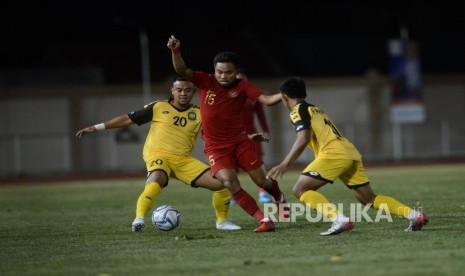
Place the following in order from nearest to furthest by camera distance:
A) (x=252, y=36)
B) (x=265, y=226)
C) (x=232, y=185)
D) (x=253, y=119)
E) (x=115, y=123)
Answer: (x=265, y=226)
(x=232, y=185)
(x=115, y=123)
(x=253, y=119)
(x=252, y=36)

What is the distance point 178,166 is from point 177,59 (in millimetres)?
1630

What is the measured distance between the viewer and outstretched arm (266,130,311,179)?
10.2 meters

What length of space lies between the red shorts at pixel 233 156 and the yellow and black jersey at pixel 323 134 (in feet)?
3.95

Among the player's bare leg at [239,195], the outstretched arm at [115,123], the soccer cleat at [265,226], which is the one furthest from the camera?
the outstretched arm at [115,123]

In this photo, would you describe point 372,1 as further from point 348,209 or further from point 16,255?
point 16,255

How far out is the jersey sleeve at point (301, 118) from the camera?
422 inches

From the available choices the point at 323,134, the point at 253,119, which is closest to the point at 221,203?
the point at 323,134

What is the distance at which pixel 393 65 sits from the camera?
40.8 metres

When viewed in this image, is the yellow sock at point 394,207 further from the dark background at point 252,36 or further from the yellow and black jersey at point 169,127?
the dark background at point 252,36

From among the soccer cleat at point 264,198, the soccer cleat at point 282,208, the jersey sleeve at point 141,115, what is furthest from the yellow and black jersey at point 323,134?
the soccer cleat at point 264,198

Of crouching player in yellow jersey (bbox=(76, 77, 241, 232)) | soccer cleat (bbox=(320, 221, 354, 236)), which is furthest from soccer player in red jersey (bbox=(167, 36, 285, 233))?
soccer cleat (bbox=(320, 221, 354, 236))

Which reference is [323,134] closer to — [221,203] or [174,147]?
[221,203]

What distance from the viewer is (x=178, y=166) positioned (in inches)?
496

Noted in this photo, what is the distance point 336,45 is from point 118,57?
11.8m
